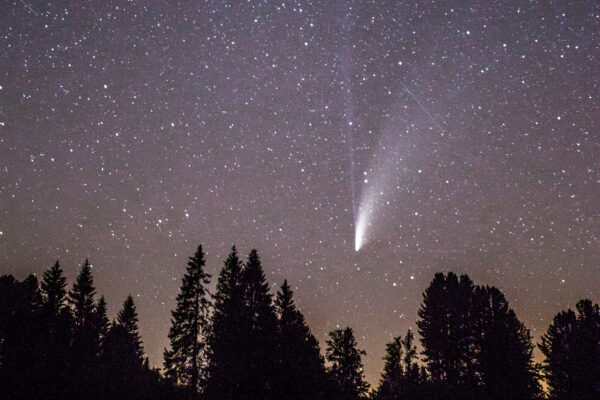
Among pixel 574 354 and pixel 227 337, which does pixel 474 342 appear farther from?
pixel 227 337

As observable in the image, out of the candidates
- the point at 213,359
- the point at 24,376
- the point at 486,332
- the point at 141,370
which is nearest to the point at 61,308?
the point at 24,376

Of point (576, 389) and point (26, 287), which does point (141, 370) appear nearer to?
point (26, 287)

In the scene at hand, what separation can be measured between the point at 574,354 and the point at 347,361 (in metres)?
21.5

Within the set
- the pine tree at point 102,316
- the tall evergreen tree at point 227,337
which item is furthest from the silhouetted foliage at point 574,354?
the pine tree at point 102,316

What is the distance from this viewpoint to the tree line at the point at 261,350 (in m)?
28.3

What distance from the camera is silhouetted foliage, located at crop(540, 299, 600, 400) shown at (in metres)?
34.0

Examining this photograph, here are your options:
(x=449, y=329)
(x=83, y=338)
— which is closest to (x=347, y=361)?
(x=449, y=329)

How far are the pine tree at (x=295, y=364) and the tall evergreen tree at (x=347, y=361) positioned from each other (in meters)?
12.1

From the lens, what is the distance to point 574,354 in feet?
117

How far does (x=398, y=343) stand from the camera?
53.3 meters

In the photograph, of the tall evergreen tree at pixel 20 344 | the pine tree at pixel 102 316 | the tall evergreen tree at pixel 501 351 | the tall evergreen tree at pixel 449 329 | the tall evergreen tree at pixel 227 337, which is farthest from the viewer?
the pine tree at pixel 102 316

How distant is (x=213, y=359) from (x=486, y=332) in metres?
24.0

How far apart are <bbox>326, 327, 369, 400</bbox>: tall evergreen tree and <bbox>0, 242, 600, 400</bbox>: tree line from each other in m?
0.11

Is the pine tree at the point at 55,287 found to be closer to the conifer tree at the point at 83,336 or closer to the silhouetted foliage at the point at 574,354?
the conifer tree at the point at 83,336
